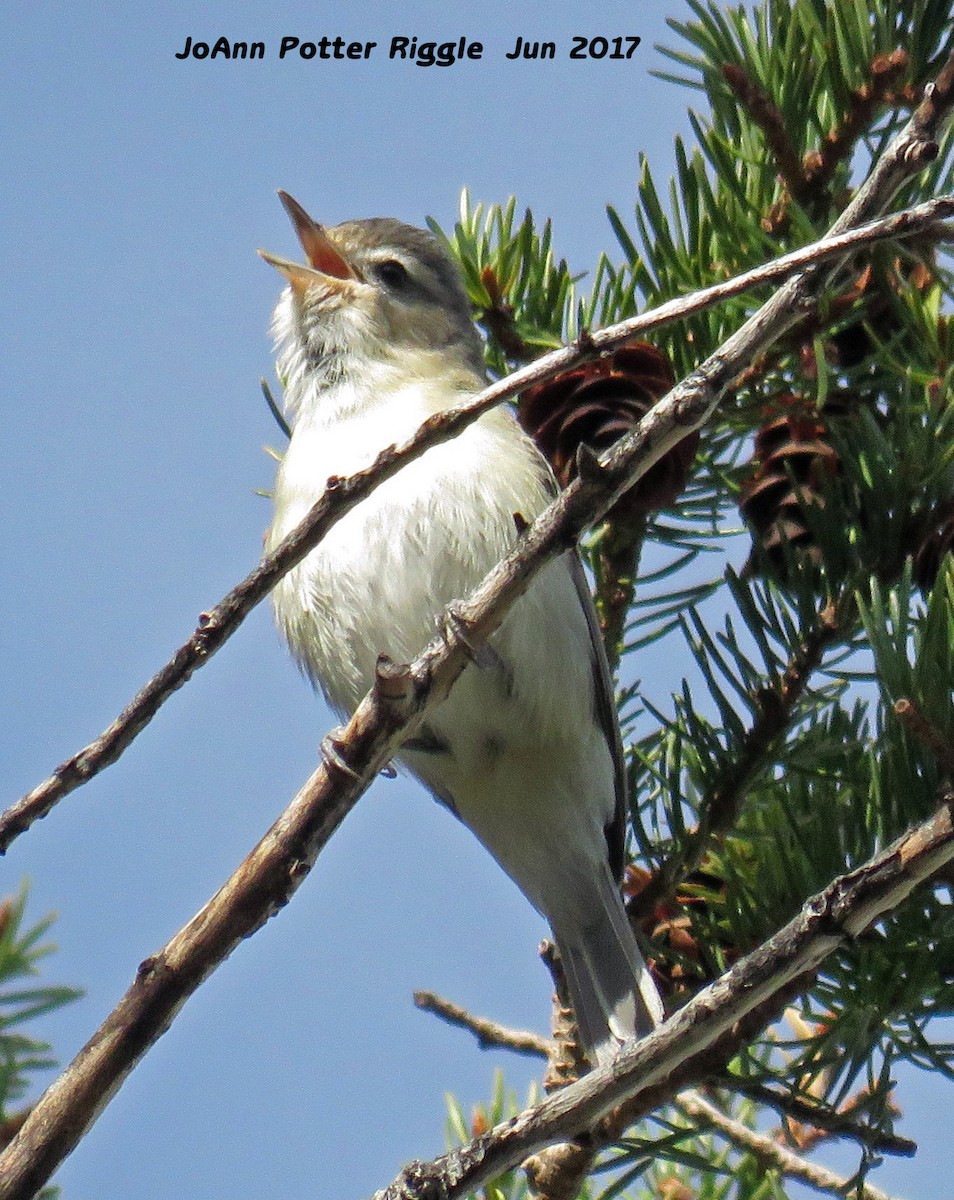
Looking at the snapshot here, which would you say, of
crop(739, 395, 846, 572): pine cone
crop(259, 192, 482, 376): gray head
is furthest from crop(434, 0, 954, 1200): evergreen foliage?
crop(259, 192, 482, 376): gray head

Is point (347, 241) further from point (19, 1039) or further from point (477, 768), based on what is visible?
point (19, 1039)

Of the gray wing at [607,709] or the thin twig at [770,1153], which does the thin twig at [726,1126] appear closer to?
the thin twig at [770,1153]

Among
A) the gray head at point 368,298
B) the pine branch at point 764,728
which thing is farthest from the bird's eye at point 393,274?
the pine branch at point 764,728

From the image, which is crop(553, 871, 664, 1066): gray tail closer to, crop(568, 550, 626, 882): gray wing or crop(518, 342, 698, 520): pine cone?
crop(568, 550, 626, 882): gray wing

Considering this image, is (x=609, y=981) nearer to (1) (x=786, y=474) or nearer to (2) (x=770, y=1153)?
(2) (x=770, y=1153)

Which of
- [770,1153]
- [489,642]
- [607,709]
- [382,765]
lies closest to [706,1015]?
[382,765]

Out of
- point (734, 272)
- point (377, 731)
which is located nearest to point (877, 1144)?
point (377, 731)
